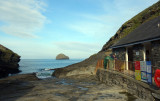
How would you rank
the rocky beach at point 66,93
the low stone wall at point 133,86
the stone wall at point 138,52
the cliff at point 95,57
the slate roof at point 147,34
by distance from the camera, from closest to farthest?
the low stone wall at point 133,86 → the rocky beach at point 66,93 → the slate roof at point 147,34 → the stone wall at point 138,52 → the cliff at point 95,57

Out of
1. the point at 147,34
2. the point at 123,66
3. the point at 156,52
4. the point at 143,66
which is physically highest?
the point at 147,34

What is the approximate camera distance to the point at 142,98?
7461mm

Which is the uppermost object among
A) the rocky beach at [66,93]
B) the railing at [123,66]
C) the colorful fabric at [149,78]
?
the railing at [123,66]

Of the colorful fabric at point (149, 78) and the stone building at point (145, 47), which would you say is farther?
the stone building at point (145, 47)

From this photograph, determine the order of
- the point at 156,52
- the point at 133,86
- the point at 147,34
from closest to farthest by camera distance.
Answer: the point at 133,86 → the point at 156,52 → the point at 147,34

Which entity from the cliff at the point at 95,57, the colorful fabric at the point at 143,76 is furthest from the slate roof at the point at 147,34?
the cliff at the point at 95,57

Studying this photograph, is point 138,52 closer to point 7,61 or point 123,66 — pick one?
point 123,66

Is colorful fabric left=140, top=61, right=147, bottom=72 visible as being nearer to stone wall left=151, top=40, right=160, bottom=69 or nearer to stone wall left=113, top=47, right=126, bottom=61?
stone wall left=151, top=40, right=160, bottom=69

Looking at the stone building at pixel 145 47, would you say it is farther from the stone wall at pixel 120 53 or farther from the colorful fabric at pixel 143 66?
the colorful fabric at pixel 143 66

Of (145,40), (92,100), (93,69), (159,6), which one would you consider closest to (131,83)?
(92,100)

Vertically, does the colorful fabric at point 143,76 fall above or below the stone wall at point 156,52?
below

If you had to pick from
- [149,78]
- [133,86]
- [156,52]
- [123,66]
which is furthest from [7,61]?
[149,78]

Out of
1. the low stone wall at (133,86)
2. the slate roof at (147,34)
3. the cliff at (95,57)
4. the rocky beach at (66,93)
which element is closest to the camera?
the low stone wall at (133,86)

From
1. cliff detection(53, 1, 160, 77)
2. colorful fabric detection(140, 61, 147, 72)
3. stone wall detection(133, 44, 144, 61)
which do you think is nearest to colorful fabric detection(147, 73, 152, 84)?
colorful fabric detection(140, 61, 147, 72)
